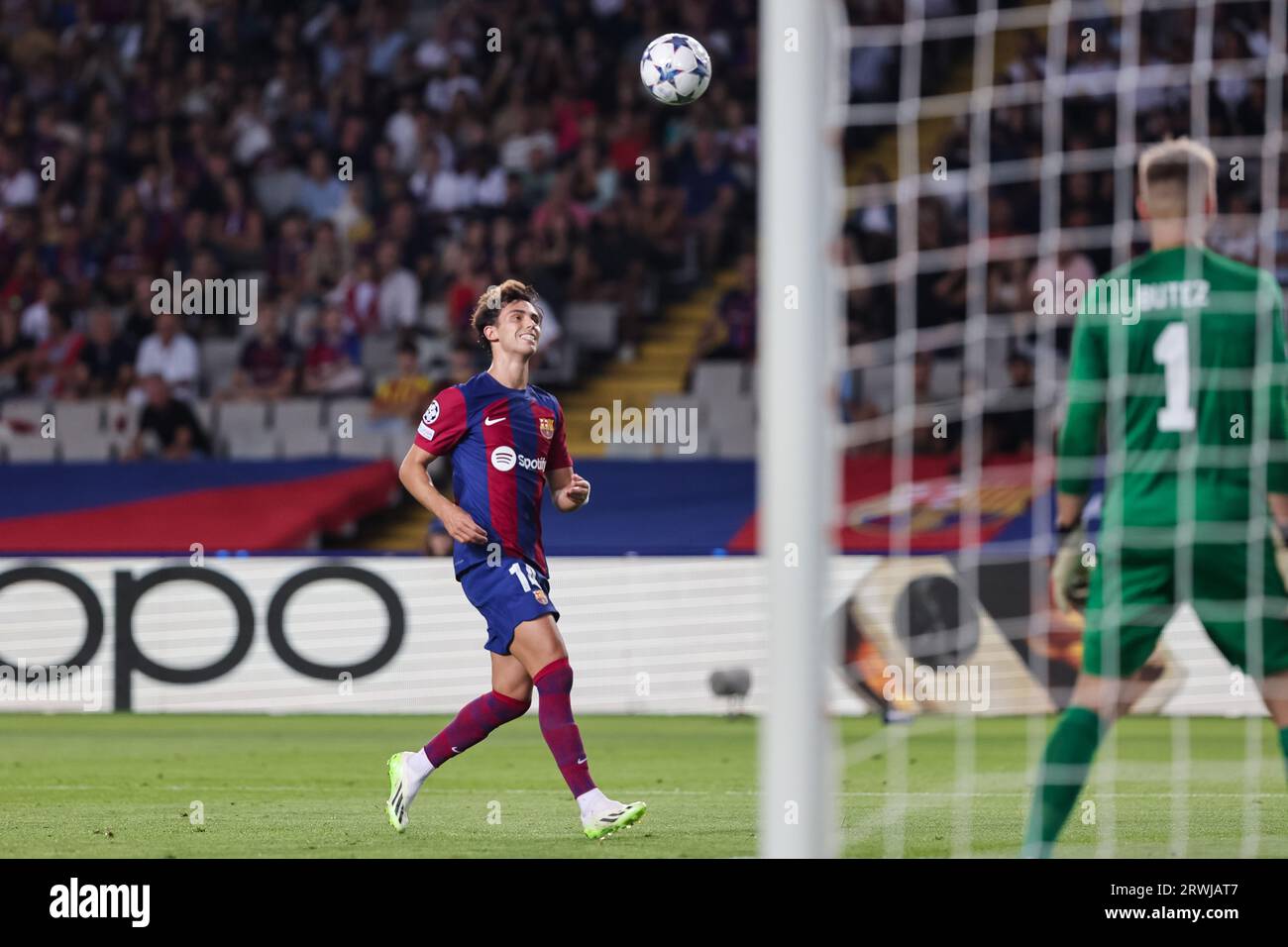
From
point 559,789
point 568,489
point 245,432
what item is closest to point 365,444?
point 245,432

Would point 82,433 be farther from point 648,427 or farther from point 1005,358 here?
point 1005,358

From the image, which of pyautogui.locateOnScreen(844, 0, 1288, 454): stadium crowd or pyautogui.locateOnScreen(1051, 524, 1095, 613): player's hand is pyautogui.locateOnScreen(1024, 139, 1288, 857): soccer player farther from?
pyautogui.locateOnScreen(844, 0, 1288, 454): stadium crowd

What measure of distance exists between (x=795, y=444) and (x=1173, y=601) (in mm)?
1588

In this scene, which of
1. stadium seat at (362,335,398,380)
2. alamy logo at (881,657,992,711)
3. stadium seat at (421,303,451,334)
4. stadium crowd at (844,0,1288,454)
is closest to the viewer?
alamy logo at (881,657,992,711)

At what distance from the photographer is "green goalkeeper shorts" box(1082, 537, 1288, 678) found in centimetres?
512

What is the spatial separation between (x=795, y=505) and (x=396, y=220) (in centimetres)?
1131

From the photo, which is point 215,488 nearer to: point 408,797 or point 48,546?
point 48,546

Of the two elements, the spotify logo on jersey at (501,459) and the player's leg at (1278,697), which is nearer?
the player's leg at (1278,697)

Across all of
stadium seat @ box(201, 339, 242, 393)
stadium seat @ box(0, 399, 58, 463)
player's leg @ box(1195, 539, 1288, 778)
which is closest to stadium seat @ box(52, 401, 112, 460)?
stadium seat @ box(0, 399, 58, 463)

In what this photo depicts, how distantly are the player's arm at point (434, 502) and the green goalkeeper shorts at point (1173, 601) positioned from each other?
2.10m

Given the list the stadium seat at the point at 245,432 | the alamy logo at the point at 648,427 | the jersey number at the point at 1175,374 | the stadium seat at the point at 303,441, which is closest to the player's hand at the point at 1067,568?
the jersey number at the point at 1175,374

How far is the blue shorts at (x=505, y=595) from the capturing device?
637 cm

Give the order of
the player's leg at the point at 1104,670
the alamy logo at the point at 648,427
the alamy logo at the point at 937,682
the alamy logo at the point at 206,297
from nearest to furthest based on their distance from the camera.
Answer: the player's leg at the point at 1104,670, the alamy logo at the point at 937,682, the alamy logo at the point at 648,427, the alamy logo at the point at 206,297
